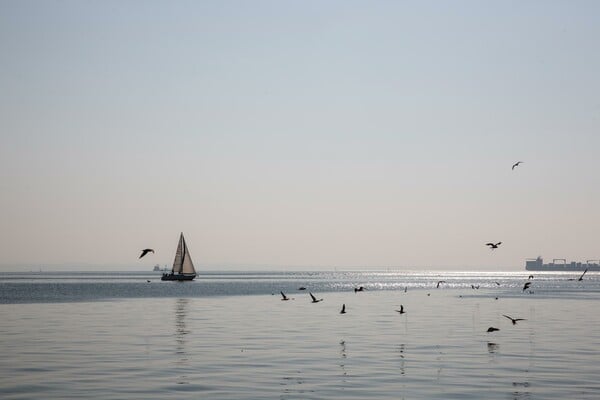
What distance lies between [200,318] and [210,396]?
47.4 metres

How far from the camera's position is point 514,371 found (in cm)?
4088

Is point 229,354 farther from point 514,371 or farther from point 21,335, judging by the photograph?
point 21,335

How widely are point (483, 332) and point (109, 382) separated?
1417 inches

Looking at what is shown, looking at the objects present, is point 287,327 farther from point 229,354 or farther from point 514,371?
point 514,371

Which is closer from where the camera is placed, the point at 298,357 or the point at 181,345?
the point at 298,357

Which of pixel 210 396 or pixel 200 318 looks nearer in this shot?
pixel 210 396

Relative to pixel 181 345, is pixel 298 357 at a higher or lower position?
lower

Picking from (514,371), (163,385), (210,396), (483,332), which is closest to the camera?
(210,396)

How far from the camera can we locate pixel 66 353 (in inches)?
1876

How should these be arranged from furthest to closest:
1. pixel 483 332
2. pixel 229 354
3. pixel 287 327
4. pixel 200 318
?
pixel 200 318, pixel 287 327, pixel 483 332, pixel 229 354

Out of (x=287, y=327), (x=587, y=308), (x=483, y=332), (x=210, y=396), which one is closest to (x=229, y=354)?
(x=210, y=396)

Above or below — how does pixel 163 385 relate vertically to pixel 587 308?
below

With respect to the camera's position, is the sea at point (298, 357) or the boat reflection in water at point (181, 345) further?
the boat reflection in water at point (181, 345)

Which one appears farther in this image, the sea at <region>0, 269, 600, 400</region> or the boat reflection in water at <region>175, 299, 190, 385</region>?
the boat reflection in water at <region>175, 299, 190, 385</region>
